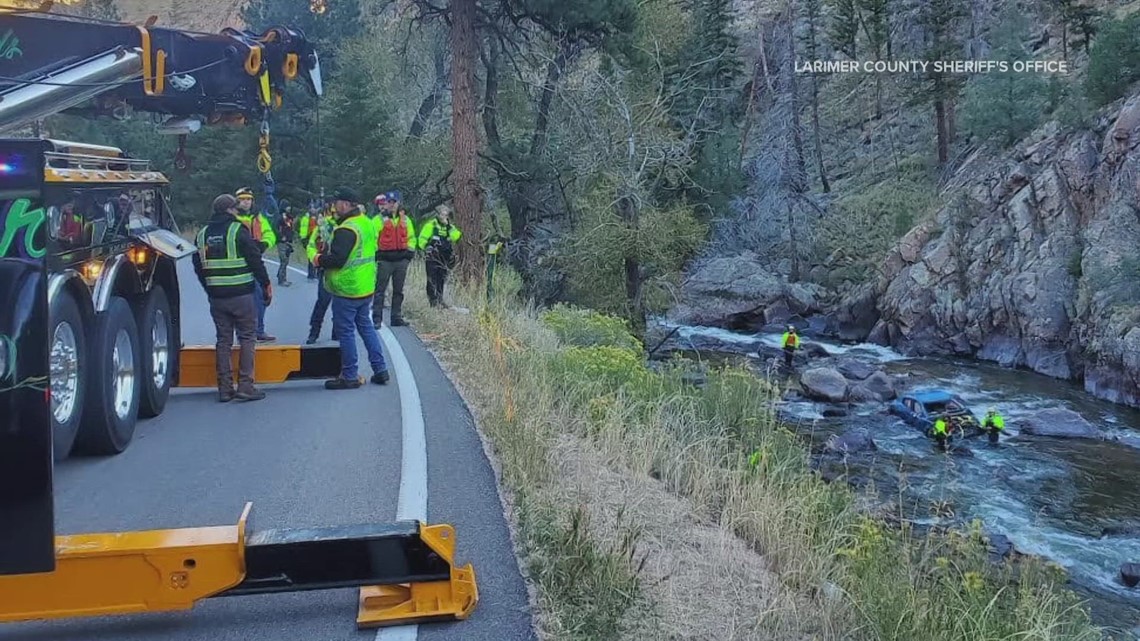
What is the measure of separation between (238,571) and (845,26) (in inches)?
2048

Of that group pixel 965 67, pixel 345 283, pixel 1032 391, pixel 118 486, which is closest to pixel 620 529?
pixel 118 486

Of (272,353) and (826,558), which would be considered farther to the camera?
(272,353)

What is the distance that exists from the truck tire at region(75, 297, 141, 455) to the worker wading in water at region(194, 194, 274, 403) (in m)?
1.20

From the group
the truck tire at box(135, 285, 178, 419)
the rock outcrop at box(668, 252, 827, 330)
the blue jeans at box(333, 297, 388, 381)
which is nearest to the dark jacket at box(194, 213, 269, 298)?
the truck tire at box(135, 285, 178, 419)

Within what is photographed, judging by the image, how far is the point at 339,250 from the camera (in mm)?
8961

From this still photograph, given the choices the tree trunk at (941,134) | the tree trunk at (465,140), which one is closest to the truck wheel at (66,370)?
the tree trunk at (465,140)

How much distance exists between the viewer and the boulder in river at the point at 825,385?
68.3 ft

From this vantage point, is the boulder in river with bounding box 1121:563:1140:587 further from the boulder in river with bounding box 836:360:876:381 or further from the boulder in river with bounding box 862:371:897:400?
the boulder in river with bounding box 836:360:876:381

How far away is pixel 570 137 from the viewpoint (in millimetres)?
24656

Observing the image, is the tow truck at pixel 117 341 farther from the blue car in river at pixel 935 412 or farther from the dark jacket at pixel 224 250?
the blue car in river at pixel 935 412

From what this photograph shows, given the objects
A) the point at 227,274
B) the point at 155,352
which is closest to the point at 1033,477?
the point at 227,274

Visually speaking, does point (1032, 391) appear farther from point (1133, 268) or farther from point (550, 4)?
point (550, 4)

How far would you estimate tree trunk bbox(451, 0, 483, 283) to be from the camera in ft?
56.7

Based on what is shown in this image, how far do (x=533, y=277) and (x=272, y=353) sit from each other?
16.9 meters
